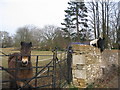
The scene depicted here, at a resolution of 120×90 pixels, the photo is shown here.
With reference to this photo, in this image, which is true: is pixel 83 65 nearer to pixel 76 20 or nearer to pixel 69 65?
pixel 69 65

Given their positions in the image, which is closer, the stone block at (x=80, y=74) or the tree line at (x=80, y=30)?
the stone block at (x=80, y=74)

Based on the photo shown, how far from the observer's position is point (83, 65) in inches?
208

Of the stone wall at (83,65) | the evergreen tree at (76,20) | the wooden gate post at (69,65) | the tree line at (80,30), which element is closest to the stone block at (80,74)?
the stone wall at (83,65)

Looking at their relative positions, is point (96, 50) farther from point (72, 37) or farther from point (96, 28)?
point (72, 37)

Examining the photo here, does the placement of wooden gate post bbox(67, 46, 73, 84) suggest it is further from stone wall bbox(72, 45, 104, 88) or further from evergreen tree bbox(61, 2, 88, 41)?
evergreen tree bbox(61, 2, 88, 41)

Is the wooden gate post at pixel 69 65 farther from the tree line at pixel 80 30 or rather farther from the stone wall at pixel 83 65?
the tree line at pixel 80 30

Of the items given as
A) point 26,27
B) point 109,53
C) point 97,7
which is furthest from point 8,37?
Answer: point 97,7

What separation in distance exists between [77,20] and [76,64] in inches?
631

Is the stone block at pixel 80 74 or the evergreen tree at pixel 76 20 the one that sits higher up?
the evergreen tree at pixel 76 20

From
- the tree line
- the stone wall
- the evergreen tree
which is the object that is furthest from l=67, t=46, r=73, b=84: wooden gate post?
the evergreen tree

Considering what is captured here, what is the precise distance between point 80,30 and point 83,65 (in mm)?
16144

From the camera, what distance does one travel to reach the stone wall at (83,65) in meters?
5.20

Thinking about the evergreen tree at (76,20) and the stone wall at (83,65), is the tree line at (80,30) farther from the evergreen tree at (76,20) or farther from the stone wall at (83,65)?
the stone wall at (83,65)

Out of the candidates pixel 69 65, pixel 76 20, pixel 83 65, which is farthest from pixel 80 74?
pixel 76 20
